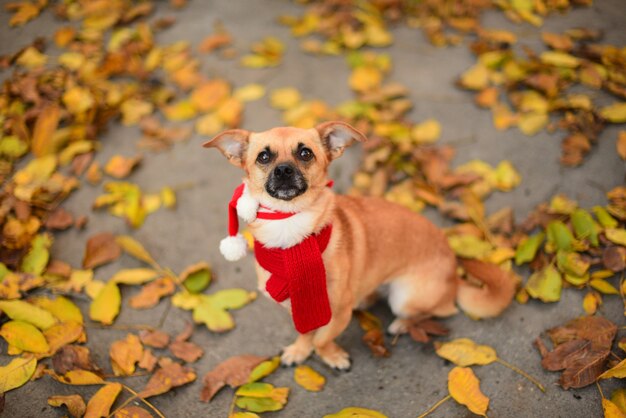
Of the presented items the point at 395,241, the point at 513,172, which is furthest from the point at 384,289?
the point at 513,172

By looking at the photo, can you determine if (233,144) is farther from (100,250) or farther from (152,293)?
(100,250)

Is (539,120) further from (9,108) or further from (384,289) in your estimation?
(9,108)

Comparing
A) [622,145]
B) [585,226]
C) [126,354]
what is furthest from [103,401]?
[622,145]

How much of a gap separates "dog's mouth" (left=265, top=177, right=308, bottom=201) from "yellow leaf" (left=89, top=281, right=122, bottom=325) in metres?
1.60

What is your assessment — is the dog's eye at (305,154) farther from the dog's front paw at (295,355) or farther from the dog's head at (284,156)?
the dog's front paw at (295,355)

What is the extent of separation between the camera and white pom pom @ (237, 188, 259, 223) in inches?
95.5

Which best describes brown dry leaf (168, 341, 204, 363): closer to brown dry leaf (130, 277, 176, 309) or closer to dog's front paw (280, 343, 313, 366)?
brown dry leaf (130, 277, 176, 309)

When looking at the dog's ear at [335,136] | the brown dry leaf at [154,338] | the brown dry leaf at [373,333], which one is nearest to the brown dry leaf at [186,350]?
the brown dry leaf at [154,338]

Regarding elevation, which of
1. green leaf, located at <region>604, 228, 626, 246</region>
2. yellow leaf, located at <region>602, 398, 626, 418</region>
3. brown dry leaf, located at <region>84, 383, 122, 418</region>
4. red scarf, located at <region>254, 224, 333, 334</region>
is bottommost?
yellow leaf, located at <region>602, 398, 626, 418</region>

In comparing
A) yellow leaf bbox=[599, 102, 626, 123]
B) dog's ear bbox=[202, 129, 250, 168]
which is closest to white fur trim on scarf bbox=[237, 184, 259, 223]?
dog's ear bbox=[202, 129, 250, 168]

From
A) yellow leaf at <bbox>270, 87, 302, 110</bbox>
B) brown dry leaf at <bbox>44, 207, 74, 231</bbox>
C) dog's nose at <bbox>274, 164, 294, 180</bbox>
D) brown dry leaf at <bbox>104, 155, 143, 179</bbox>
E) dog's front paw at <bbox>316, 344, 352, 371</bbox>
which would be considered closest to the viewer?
dog's nose at <bbox>274, 164, 294, 180</bbox>

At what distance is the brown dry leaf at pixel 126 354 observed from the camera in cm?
282

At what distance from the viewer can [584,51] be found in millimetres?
4293

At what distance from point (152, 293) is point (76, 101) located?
2.20 metres
